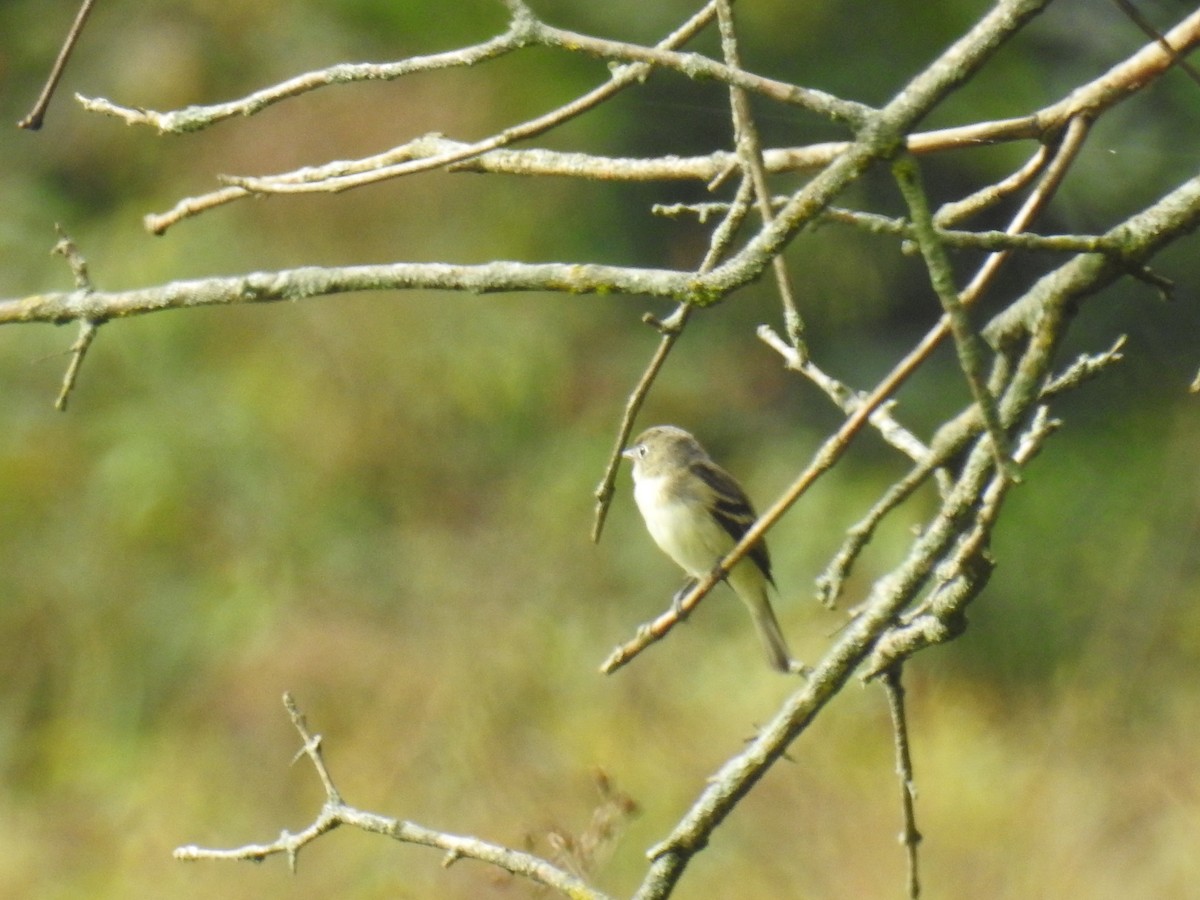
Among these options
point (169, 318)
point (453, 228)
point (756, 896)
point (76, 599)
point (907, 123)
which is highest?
point (453, 228)

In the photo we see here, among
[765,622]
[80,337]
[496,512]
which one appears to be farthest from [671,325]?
[496,512]

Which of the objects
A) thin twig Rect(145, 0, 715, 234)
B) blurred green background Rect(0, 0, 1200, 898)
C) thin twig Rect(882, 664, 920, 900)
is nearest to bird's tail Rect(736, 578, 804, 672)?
blurred green background Rect(0, 0, 1200, 898)

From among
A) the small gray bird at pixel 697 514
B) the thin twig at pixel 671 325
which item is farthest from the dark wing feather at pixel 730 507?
the thin twig at pixel 671 325

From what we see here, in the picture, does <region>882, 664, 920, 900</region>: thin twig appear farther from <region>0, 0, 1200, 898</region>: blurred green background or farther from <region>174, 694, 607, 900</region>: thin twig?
<region>0, 0, 1200, 898</region>: blurred green background

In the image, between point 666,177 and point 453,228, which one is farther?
point 453,228

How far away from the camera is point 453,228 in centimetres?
1270

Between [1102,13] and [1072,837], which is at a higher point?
[1102,13]

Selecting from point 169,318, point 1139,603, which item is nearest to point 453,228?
point 169,318

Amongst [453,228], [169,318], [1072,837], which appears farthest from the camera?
[453,228]

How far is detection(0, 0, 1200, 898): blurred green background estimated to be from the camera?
25.2 feet

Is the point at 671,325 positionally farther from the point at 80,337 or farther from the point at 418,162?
the point at 80,337

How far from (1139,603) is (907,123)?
8189 mm

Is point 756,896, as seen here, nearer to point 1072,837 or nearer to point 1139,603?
point 1072,837

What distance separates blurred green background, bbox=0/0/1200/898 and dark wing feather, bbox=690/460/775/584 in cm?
173
